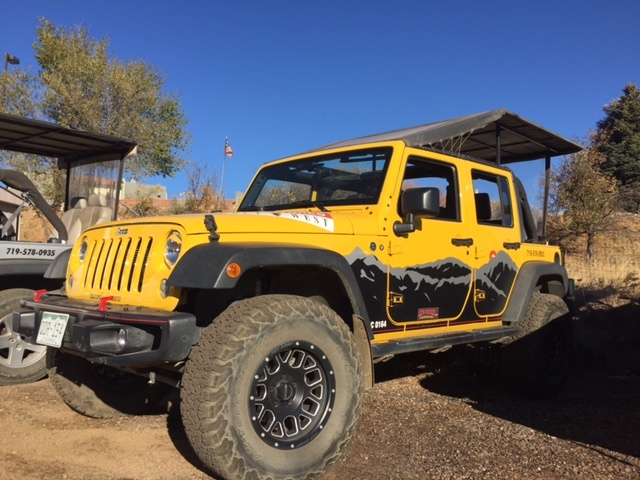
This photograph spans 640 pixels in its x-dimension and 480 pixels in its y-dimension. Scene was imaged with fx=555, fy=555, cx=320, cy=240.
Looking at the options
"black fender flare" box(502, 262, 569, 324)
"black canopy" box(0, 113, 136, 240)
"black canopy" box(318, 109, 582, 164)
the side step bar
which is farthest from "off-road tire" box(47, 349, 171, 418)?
"black fender flare" box(502, 262, 569, 324)

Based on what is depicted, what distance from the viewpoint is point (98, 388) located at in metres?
3.96

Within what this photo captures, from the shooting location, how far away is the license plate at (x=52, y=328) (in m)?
3.04

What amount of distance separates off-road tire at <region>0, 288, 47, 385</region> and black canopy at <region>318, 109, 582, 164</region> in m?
2.99

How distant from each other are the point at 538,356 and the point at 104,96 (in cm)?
1665

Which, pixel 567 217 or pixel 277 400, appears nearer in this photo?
pixel 277 400

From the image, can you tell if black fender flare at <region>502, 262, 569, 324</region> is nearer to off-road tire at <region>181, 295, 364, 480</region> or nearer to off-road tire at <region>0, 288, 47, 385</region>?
off-road tire at <region>181, 295, 364, 480</region>

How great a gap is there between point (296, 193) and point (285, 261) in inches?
67.2

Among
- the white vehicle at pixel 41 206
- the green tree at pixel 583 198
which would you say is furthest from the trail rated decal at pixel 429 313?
the green tree at pixel 583 198

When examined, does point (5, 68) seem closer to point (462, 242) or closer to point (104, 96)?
point (104, 96)

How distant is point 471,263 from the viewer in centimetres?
442

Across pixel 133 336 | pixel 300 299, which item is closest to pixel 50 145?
pixel 133 336

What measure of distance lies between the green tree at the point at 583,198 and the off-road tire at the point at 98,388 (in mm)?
14247

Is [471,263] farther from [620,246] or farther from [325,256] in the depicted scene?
[620,246]

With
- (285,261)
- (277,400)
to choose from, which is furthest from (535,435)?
(285,261)
